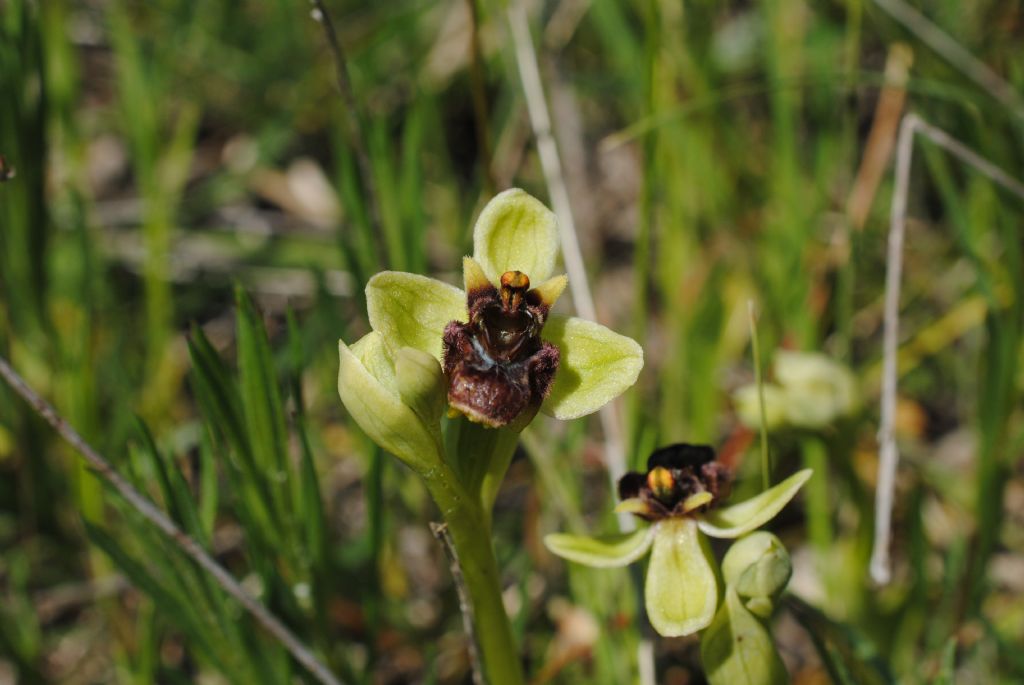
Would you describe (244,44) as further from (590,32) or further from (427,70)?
(590,32)

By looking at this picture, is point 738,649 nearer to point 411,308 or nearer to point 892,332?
point 411,308

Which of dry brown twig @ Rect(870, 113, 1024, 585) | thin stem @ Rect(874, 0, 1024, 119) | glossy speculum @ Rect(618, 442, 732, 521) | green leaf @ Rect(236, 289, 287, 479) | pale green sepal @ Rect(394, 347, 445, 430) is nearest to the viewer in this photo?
pale green sepal @ Rect(394, 347, 445, 430)

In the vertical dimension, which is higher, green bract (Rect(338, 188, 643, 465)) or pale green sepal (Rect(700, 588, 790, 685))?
green bract (Rect(338, 188, 643, 465))

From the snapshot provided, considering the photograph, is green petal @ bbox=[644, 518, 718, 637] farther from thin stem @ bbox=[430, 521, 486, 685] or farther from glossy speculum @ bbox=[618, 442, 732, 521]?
thin stem @ bbox=[430, 521, 486, 685]

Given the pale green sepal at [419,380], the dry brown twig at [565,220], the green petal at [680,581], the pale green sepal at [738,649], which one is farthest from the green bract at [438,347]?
the dry brown twig at [565,220]

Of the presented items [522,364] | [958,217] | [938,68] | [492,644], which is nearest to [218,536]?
[492,644]

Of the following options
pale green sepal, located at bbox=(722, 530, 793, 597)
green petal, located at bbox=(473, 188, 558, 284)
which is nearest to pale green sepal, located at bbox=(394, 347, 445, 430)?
green petal, located at bbox=(473, 188, 558, 284)

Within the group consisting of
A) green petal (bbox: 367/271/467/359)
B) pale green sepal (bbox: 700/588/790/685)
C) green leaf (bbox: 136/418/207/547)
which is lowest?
pale green sepal (bbox: 700/588/790/685)
